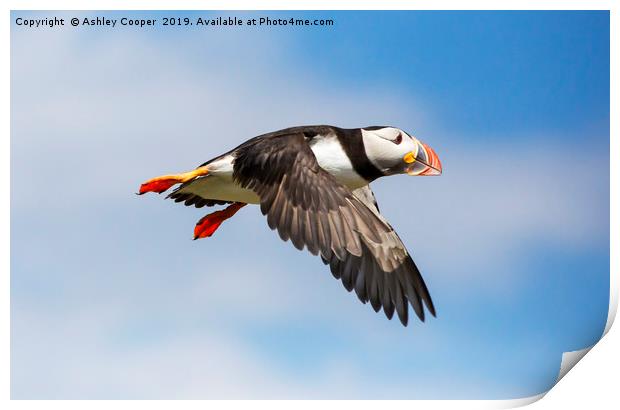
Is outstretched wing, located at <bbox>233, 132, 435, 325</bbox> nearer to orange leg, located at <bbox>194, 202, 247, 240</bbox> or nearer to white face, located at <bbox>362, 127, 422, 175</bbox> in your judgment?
white face, located at <bbox>362, 127, 422, 175</bbox>

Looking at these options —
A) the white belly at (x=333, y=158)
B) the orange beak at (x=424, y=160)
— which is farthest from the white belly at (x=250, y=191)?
the orange beak at (x=424, y=160)

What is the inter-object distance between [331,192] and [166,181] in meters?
0.52

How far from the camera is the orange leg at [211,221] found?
107 inches

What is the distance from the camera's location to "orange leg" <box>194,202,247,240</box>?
271cm

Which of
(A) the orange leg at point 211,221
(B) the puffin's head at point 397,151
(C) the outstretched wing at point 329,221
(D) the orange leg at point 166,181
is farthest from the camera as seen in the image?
(A) the orange leg at point 211,221

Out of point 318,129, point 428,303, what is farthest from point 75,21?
point 428,303

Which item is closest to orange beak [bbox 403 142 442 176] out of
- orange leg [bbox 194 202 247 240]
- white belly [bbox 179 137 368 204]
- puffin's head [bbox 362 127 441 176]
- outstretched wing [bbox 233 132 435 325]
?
puffin's head [bbox 362 127 441 176]

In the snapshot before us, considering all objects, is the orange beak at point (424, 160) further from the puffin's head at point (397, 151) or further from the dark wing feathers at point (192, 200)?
the dark wing feathers at point (192, 200)

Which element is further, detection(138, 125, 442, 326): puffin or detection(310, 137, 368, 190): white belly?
detection(310, 137, 368, 190): white belly

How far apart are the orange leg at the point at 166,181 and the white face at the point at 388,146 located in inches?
17.1

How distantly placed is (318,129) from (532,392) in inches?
36.7

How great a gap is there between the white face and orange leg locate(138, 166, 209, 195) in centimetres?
43

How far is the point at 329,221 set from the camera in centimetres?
210

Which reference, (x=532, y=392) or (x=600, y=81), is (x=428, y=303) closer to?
(x=532, y=392)
